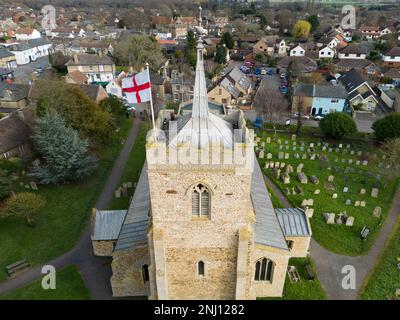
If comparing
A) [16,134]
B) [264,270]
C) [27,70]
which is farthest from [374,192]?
[27,70]

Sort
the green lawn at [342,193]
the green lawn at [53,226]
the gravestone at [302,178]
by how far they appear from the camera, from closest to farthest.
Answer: the green lawn at [53,226] < the green lawn at [342,193] < the gravestone at [302,178]

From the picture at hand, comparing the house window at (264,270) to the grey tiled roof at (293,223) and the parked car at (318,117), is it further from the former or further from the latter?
the parked car at (318,117)

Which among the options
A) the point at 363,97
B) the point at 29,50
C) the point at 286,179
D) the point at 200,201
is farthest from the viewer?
the point at 29,50

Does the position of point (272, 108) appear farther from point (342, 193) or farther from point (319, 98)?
point (342, 193)

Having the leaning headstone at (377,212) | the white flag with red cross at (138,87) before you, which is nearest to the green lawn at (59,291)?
Answer: the white flag with red cross at (138,87)

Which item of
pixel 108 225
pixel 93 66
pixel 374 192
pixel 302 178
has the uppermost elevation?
pixel 93 66

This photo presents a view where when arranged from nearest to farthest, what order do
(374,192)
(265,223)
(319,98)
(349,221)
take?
1. (265,223)
2. (349,221)
3. (374,192)
4. (319,98)

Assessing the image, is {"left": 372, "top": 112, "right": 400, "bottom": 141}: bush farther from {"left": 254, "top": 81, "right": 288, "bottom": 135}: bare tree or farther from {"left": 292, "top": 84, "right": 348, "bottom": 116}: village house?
{"left": 254, "top": 81, "right": 288, "bottom": 135}: bare tree
